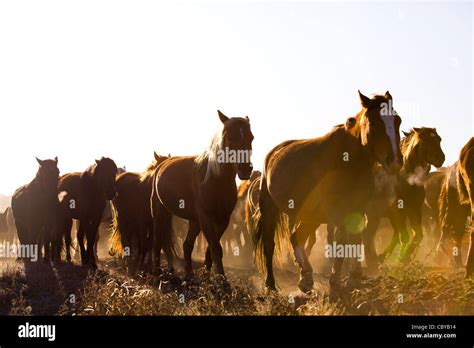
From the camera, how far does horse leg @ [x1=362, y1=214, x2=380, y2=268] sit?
14.4 metres

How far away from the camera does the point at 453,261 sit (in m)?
16.5

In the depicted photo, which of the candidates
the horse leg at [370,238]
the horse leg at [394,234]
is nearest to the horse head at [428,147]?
the horse leg at [394,234]

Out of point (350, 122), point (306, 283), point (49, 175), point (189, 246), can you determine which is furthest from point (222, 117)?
point (49, 175)

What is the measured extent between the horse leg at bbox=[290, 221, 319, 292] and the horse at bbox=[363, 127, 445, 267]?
3.93 m

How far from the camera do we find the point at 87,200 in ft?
53.9

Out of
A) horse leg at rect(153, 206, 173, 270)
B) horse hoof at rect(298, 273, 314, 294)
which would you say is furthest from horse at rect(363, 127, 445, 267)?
horse hoof at rect(298, 273, 314, 294)

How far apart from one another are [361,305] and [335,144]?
7.62ft

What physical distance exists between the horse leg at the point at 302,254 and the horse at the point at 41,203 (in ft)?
26.9

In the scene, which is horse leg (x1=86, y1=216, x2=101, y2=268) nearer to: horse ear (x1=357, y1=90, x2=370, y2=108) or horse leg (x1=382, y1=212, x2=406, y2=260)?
horse leg (x1=382, y1=212, x2=406, y2=260)

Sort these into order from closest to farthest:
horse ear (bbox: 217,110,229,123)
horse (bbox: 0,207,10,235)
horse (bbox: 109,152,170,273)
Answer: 1. horse ear (bbox: 217,110,229,123)
2. horse (bbox: 109,152,170,273)
3. horse (bbox: 0,207,10,235)
